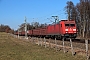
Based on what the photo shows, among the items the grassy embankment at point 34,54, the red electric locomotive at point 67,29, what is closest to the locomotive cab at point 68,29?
the red electric locomotive at point 67,29

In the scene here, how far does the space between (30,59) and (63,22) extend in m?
25.0

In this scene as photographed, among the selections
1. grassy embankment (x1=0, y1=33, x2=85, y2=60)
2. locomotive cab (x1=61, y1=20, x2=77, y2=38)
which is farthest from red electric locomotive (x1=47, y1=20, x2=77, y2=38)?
grassy embankment (x1=0, y1=33, x2=85, y2=60)

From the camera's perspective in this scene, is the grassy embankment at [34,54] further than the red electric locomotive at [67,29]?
No

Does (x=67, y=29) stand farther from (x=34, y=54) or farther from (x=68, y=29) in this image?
(x=34, y=54)

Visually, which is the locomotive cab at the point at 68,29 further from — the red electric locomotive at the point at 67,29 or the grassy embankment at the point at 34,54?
the grassy embankment at the point at 34,54

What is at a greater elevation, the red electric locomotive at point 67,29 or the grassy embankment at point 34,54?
the red electric locomotive at point 67,29

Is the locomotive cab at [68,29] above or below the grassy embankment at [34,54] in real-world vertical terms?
above

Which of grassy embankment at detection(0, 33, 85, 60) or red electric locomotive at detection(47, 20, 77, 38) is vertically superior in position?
red electric locomotive at detection(47, 20, 77, 38)

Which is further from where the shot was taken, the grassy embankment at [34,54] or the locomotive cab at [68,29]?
the locomotive cab at [68,29]

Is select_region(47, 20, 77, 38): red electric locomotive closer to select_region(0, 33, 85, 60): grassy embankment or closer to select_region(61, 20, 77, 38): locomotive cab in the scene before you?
select_region(61, 20, 77, 38): locomotive cab

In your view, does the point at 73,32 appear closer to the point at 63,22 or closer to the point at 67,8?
the point at 63,22

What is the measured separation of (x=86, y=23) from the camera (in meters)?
79.2

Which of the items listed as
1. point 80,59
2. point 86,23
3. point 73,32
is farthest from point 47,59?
point 86,23

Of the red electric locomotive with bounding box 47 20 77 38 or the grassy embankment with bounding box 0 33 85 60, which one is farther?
the red electric locomotive with bounding box 47 20 77 38
